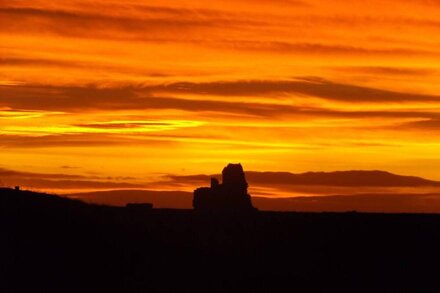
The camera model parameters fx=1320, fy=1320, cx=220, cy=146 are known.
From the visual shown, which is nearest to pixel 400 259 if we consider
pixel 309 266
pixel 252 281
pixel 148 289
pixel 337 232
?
pixel 309 266

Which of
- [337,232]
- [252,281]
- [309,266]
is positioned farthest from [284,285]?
[337,232]

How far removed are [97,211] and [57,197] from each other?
251 cm

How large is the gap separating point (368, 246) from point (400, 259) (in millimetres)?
24513

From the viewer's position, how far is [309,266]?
10656cm

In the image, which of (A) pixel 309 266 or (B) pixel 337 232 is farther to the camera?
(B) pixel 337 232

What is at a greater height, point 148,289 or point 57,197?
point 57,197

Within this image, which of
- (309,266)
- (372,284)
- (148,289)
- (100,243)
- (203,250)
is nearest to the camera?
Answer: (148,289)

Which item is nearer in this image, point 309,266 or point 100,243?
point 100,243

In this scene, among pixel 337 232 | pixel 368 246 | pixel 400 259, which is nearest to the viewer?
pixel 400 259

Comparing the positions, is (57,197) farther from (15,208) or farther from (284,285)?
(284,285)

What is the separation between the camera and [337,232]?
19988 cm

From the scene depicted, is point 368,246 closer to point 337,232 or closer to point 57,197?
point 337,232

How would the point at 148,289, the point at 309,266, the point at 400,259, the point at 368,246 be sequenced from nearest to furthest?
1. the point at 148,289
2. the point at 309,266
3. the point at 400,259
4. the point at 368,246

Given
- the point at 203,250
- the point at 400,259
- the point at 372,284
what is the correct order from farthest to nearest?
the point at 400,259 < the point at 372,284 < the point at 203,250
